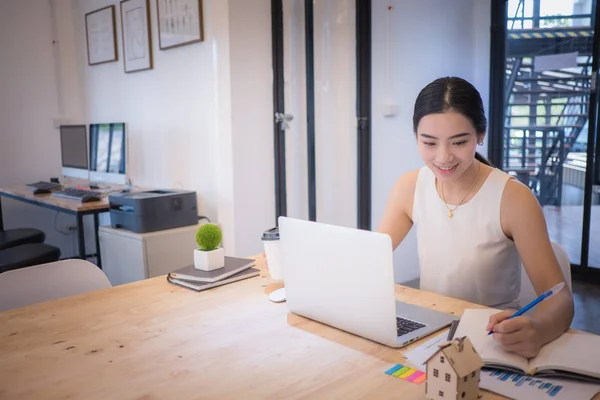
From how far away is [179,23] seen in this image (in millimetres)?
3252

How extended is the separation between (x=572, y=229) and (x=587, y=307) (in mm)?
1131

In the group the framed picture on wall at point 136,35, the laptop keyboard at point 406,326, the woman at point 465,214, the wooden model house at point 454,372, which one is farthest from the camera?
the framed picture on wall at point 136,35

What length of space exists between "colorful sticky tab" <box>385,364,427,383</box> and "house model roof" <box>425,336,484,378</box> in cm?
11

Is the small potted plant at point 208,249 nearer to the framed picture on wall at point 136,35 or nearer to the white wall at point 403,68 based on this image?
the white wall at point 403,68

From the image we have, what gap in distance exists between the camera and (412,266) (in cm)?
371

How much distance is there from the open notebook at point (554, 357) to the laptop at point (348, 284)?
0.46ft

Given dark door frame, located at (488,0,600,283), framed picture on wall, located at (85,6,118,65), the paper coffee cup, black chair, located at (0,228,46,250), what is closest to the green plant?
the paper coffee cup

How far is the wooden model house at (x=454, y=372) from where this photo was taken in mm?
791

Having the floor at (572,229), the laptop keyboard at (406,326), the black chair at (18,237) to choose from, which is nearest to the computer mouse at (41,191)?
the black chair at (18,237)

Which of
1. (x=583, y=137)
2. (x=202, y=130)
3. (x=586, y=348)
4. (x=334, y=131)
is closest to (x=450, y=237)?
(x=586, y=348)

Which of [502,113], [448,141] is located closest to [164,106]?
[502,113]

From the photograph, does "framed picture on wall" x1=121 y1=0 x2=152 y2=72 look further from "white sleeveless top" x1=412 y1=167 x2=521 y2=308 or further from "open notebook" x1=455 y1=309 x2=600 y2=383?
"open notebook" x1=455 y1=309 x2=600 y2=383

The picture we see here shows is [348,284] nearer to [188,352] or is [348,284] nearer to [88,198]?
[188,352]

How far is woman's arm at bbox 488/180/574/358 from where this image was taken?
95 cm
